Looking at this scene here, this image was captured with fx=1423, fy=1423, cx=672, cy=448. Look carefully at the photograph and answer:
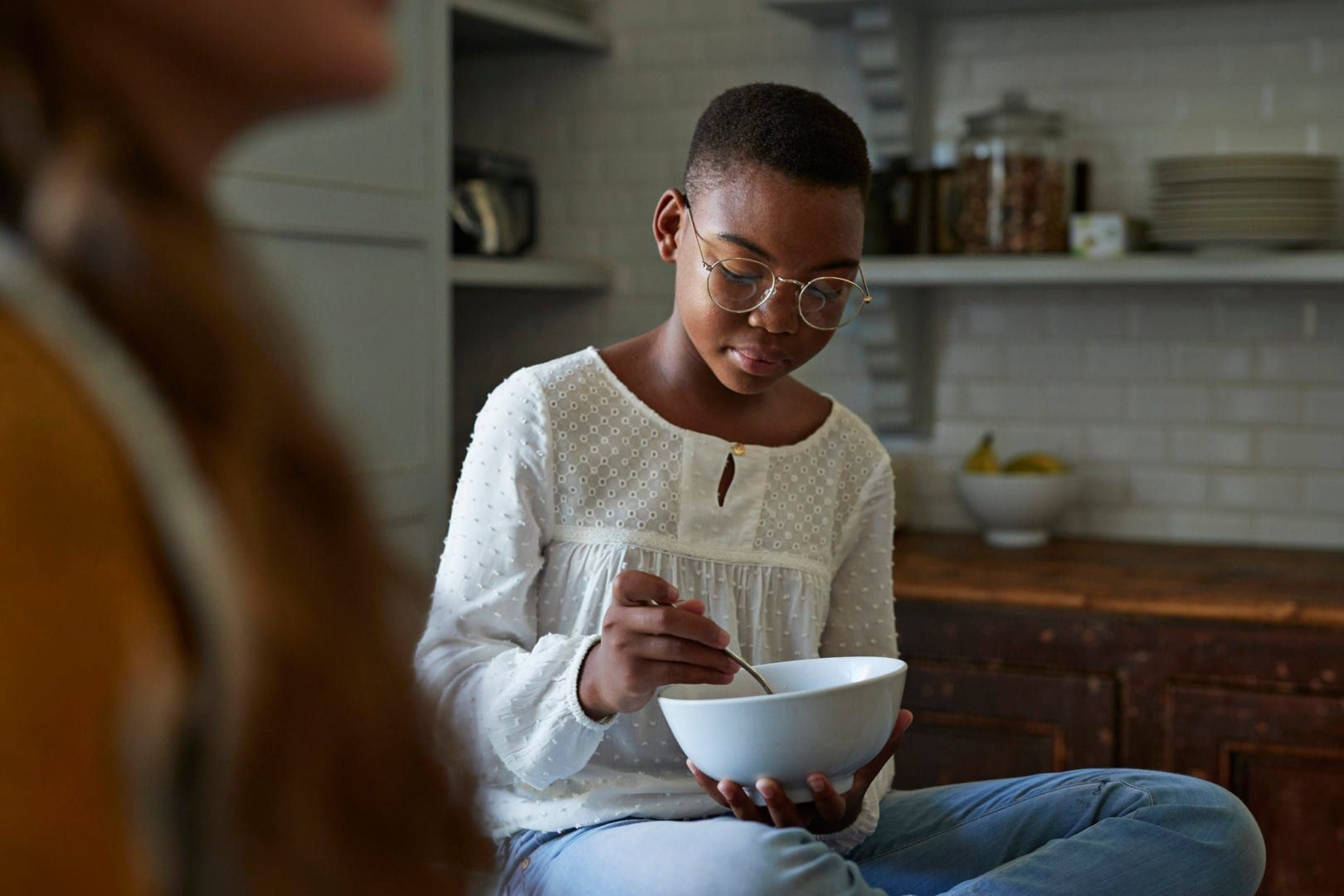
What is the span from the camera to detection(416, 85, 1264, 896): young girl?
143cm

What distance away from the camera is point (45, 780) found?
48 centimetres

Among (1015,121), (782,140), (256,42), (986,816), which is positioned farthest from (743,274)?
(1015,121)

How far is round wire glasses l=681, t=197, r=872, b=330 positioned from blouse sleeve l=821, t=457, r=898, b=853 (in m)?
0.34

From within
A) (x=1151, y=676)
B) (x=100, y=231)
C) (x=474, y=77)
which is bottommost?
(x=1151, y=676)

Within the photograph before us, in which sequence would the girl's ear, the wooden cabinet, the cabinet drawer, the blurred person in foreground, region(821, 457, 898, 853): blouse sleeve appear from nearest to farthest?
the blurred person in foreground < the girl's ear < region(821, 457, 898, 853): blouse sleeve < the wooden cabinet < the cabinet drawer

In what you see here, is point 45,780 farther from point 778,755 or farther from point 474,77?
point 474,77

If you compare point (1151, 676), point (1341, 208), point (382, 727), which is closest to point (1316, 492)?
point (1341, 208)

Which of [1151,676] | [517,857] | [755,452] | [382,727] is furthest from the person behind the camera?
[1151,676]

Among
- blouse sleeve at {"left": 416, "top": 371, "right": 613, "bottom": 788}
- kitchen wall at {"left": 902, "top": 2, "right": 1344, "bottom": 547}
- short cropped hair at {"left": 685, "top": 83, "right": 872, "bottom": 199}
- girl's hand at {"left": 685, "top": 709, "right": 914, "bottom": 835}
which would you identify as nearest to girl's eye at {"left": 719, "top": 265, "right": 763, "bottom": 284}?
short cropped hair at {"left": 685, "top": 83, "right": 872, "bottom": 199}

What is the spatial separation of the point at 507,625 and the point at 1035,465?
1.81m

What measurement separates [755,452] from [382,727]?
1.18 metres

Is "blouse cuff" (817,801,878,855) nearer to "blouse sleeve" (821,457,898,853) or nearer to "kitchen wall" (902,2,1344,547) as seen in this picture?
"blouse sleeve" (821,457,898,853)

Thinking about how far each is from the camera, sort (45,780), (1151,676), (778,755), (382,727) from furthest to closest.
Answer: (1151,676)
(778,755)
(382,727)
(45,780)

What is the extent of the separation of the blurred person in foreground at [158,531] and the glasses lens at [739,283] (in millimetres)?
1015
